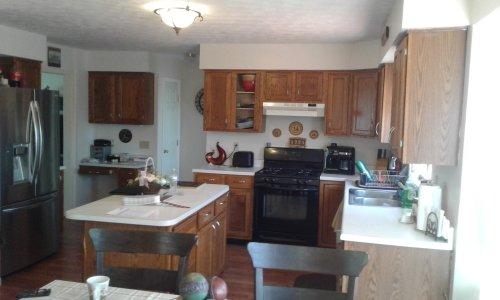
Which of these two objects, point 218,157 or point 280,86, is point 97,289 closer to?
point 280,86

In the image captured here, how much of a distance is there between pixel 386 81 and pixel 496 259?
239cm

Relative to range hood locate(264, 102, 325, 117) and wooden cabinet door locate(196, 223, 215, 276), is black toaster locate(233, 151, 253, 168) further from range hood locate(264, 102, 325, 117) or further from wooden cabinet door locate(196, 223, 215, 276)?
wooden cabinet door locate(196, 223, 215, 276)

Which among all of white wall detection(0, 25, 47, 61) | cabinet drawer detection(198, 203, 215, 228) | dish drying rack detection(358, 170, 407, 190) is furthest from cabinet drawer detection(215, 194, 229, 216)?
white wall detection(0, 25, 47, 61)

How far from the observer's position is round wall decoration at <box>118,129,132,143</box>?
20.9 ft

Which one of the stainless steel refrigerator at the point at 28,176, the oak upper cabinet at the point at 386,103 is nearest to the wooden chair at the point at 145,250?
the stainless steel refrigerator at the point at 28,176

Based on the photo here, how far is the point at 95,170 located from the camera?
19.6ft

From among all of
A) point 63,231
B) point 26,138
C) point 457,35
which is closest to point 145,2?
point 26,138

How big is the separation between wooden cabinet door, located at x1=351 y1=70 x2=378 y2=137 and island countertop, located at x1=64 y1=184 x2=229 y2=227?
2204 millimetres

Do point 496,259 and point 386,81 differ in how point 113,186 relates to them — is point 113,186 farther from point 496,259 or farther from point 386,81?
point 496,259

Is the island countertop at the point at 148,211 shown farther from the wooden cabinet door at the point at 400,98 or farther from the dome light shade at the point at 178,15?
the wooden cabinet door at the point at 400,98

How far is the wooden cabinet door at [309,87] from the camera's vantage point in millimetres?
5035

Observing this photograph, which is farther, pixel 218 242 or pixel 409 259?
pixel 218 242

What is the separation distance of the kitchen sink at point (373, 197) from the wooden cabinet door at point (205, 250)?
1159mm

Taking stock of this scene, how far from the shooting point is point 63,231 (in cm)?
532
